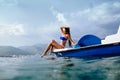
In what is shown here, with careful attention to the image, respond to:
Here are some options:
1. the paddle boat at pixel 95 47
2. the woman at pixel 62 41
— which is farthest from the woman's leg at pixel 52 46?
the paddle boat at pixel 95 47

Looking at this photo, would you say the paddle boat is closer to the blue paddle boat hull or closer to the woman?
the blue paddle boat hull

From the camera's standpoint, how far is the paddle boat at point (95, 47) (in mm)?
12141

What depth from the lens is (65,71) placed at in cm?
1054

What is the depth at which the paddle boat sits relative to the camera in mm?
12141

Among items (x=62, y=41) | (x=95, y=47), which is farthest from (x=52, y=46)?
(x=95, y=47)

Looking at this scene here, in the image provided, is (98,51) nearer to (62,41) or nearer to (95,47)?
(95,47)

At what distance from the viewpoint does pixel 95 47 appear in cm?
1255

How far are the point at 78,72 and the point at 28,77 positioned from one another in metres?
2.15

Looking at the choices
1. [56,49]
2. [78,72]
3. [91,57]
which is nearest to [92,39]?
[91,57]

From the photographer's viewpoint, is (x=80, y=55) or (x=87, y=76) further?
(x=80, y=55)

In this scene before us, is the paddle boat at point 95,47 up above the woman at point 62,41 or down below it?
below

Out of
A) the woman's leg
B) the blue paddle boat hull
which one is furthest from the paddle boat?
the woman's leg

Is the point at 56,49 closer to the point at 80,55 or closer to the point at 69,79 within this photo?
the point at 80,55

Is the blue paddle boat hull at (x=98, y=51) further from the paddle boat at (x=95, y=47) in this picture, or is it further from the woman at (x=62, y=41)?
the woman at (x=62, y=41)
